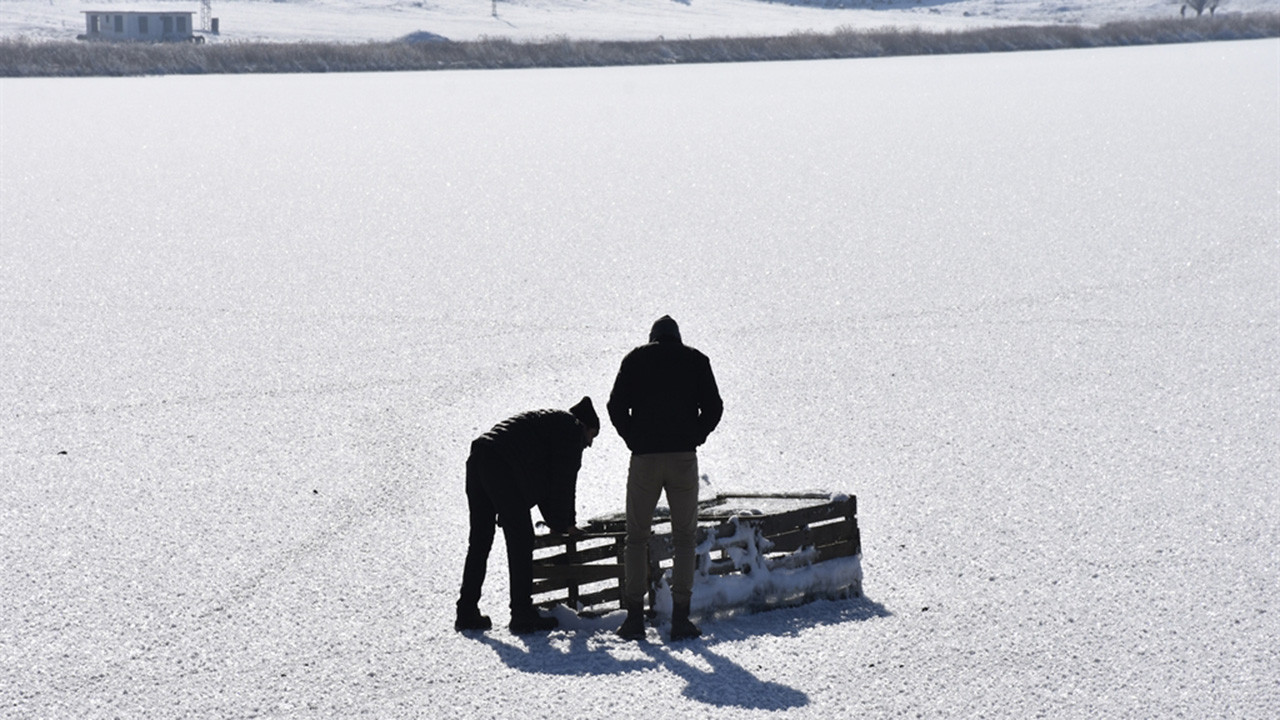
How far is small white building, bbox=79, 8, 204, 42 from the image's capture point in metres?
68.4

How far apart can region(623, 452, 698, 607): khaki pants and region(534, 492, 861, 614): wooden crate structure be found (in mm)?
171

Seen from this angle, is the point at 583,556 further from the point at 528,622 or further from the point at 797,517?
the point at 797,517

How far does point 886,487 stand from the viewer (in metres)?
9.38

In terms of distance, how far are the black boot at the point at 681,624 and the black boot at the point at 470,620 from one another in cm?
85

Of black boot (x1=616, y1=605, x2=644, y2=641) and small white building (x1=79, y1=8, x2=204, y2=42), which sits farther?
small white building (x1=79, y1=8, x2=204, y2=42)

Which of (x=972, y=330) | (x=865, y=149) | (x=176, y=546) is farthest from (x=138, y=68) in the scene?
(x=176, y=546)

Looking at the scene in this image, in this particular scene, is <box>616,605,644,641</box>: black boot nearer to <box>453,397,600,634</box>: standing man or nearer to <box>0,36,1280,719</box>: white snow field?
<box>0,36,1280,719</box>: white snow field

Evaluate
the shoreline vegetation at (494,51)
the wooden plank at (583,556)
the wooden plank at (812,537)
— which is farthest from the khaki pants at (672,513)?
the shoreline vegetation at (494,51)

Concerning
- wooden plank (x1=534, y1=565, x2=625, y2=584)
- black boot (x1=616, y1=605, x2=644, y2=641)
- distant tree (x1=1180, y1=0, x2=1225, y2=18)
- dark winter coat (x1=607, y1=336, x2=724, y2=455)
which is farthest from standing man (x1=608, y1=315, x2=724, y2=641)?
distant tree (x1=1180, y1=0, x2=1225, y2=18)

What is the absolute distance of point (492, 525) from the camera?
7082mm

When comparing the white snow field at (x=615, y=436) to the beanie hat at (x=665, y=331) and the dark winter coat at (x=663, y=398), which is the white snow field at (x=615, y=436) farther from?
the beanie hat at (x=665, y=331)

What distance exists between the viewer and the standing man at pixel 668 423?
6.72m

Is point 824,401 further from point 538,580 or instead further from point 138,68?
point 138,68

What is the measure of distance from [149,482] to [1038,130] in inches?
1069
